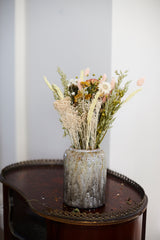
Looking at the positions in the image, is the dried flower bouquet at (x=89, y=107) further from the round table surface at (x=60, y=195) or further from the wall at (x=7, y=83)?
the wall at (x=7, y=83)

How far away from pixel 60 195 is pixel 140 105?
29.3 inches

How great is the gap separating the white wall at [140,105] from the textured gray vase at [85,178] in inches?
15.4

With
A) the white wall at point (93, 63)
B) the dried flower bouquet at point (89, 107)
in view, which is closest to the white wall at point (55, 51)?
the white wall at point (93, 63)

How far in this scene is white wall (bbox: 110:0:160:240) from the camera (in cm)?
144

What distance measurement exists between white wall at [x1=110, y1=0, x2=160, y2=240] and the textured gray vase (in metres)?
0.39

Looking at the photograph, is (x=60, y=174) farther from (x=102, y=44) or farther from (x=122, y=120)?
(x=102, y=44)

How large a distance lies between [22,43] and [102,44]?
0.76 metres

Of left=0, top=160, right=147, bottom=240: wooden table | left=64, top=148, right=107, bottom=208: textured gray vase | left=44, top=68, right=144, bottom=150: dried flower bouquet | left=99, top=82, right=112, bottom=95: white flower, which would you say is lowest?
Answer: left=0, top=160, right=147, bottom=240: wooden table

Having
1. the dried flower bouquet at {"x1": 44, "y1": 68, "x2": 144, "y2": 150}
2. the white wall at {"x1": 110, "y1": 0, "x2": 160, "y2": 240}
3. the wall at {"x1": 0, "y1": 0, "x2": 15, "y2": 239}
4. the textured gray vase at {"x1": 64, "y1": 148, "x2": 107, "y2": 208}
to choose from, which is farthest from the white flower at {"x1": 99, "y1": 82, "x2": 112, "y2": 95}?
the wall at {"x1": 0, "y1": 0, "x2": 15, "y2": 239}

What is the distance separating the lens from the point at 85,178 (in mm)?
1042

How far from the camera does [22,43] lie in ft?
6.39

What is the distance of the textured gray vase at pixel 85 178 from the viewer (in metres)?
1.04

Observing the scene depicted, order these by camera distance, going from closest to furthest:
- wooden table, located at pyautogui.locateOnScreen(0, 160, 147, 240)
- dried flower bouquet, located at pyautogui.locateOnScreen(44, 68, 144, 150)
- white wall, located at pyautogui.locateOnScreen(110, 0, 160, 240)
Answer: wooden table, located at pyautogui.locateOnScreen(0, 160, 147, 240) → dried flower bouquet, located at pyautogui.locateOnScreen(44, 68, 144, 150) → white wall, located at pyautogui.locateOnScreen(110, 0, 160, 240)

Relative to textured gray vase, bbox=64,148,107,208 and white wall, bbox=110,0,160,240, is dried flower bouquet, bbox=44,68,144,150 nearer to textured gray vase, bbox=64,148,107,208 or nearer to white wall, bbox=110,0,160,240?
textured gray vase, bbox=64,148,107,208
